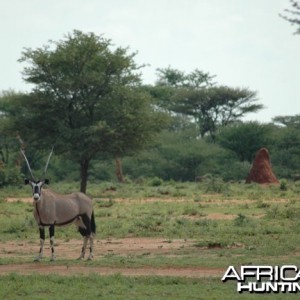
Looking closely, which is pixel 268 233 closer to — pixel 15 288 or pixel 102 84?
pixel 15 288

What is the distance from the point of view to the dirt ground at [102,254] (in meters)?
12.9

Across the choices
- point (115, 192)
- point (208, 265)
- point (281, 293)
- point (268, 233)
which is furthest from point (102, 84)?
point (281, 293)

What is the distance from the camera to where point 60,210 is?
15.2m

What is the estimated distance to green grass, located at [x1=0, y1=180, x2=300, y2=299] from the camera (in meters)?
11.0

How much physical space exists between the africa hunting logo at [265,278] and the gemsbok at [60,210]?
373 centimetres

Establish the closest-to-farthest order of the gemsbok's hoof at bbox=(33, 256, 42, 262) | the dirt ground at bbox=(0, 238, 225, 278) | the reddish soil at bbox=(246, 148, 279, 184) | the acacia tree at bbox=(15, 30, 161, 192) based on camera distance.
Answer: the dirt ground at bbox=(0, 238, 225, 278), the gemsbok's hoof at bbox=(33, 256, 42, 262), the acacia tree at bbox=(15, 30, 161, 192), the reddish soil at bbox=(246, 148, 279, 184)

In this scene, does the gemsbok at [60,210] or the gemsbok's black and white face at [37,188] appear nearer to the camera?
the gemsbok's black and white face at [37,188]

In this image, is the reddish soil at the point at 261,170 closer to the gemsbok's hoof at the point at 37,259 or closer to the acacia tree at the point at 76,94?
the acacia tree at the point at 76,94

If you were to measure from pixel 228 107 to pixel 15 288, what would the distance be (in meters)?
56.4

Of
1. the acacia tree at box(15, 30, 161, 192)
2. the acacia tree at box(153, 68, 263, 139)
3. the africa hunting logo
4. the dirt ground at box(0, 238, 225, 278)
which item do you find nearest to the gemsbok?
the dirt ground at box(0, 238, 225, 278)

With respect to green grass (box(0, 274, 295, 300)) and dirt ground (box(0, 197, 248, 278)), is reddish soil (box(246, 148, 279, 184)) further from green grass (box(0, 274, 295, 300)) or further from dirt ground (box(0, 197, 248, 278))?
green grass (box(0, 274, 295, 300))

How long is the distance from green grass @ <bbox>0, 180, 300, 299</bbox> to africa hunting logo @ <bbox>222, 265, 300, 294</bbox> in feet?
0.88

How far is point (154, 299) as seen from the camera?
10242 millimetres

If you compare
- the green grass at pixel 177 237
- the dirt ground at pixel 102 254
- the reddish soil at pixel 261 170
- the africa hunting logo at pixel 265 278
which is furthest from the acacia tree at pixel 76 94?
the africa hunting logo at pixel 265 278
